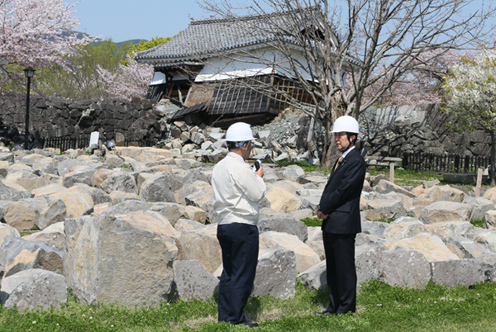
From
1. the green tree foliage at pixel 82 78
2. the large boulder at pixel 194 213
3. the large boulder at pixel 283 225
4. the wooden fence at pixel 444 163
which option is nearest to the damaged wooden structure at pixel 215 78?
the wooden fence at pixel 444 163

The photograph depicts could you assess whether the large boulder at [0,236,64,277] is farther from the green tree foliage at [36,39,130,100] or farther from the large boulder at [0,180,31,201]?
the green tree foliage at [36,39,130,100]

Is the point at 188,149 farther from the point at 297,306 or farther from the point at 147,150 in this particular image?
the point at 297,306

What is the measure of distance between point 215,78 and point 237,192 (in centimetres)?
2858

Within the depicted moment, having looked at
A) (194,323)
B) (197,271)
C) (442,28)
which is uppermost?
(442,28)

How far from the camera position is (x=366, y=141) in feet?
84.4

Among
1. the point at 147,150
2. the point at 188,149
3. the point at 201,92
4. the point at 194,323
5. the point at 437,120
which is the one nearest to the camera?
the point at 194,323

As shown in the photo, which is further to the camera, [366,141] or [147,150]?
[366,141]

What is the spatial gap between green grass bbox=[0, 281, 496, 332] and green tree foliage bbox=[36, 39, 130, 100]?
3674 cm

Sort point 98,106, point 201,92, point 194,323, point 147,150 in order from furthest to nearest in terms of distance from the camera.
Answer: point 201,92 < point 98,106 < point 147,150 < point 194,323

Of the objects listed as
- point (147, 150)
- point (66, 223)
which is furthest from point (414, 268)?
point (147, 150)

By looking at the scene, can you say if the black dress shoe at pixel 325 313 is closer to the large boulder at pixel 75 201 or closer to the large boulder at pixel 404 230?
the large boulder at pixel 404 230

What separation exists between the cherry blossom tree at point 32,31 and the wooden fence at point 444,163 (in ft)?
57.0

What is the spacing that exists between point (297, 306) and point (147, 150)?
16.4 metres

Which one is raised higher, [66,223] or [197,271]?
[66,223]
